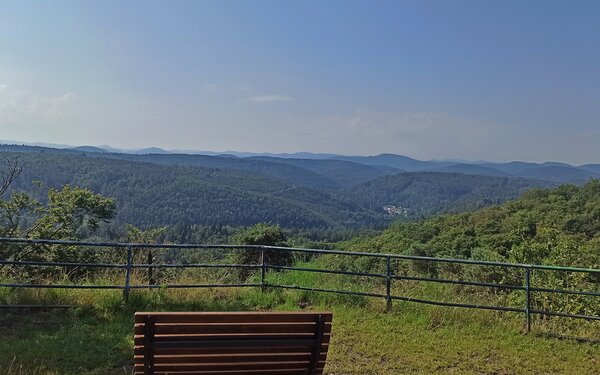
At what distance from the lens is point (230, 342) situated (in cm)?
339

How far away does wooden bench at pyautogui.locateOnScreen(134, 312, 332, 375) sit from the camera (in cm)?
330

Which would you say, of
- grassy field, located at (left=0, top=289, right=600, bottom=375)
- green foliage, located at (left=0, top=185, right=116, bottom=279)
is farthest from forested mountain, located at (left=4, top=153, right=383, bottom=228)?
grassy field, located at (left=0, top=289, right=600, bottom=375)

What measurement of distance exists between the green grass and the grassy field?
0.01 m

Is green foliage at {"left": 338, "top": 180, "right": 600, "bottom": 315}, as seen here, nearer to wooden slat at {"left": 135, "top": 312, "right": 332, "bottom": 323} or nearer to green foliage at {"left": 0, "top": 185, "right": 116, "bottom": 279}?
wooden slat at {"left": 135, "top": 312, "right": 332, "bottom": 323}

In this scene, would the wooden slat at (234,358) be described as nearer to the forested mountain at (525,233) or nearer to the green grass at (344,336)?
the green grass at (344,336)

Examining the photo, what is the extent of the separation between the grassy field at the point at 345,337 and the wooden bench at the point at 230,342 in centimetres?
134

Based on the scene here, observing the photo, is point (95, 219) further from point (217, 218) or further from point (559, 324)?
point (217, 218)

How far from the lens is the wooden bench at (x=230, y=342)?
3299 mm

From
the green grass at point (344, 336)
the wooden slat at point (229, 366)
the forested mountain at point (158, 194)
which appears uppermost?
the wooden slat at point (229, 366)

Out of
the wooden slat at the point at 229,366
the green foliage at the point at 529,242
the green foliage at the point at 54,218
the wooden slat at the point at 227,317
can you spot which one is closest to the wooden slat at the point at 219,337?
the wooden slat at the point at 227,317

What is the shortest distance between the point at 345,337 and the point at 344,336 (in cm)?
3

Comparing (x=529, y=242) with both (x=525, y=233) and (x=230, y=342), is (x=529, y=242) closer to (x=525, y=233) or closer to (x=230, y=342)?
(x=525, y=233)

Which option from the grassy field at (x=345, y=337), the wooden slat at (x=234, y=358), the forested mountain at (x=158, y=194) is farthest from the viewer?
the forested mountain at (x=158, y=194)

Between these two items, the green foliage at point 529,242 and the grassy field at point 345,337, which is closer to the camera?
the grassy field at point 345,337
